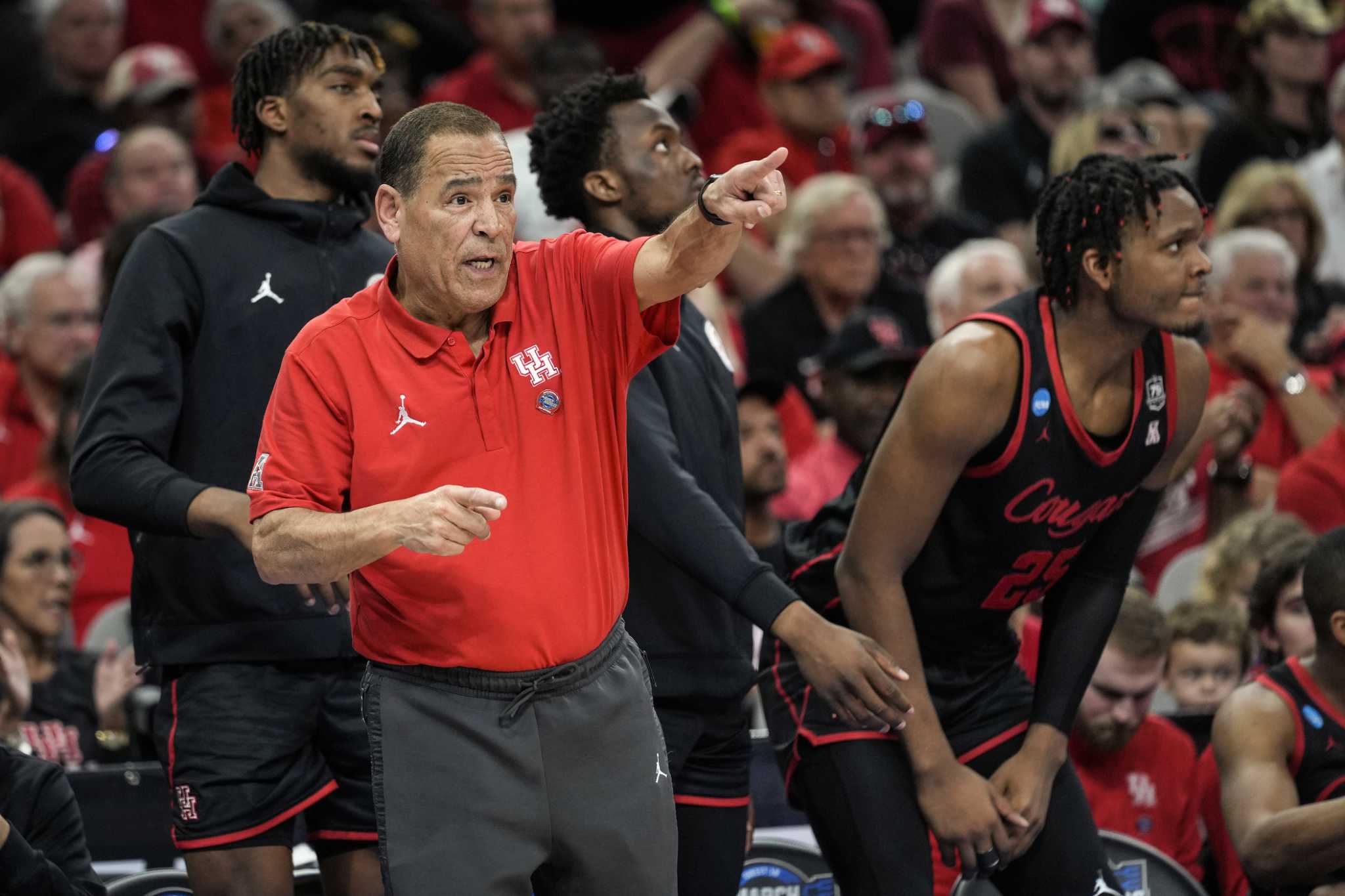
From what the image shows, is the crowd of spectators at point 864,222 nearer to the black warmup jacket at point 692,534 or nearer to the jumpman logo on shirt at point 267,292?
the jumpman logo on shirt at point 267,292

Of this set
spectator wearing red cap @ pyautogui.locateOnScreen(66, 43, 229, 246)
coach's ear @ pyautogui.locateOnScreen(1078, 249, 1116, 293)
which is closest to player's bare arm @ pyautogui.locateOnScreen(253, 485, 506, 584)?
coach's ear @ pyautogui.locateOnScreen(1078, 249, 1116, 293)

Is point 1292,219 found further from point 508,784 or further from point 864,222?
point 508,784

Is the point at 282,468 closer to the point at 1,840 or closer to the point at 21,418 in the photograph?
the point at 1,840

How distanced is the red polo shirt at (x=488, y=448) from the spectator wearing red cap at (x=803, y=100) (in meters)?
5.63

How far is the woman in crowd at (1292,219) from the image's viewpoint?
7.73 metres

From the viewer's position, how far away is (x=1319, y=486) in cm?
626

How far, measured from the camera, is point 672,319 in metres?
2.91

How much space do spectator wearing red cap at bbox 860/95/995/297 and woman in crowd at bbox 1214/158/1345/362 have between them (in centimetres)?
117

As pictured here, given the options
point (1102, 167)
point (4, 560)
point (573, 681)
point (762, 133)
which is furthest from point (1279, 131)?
point (573, 681)

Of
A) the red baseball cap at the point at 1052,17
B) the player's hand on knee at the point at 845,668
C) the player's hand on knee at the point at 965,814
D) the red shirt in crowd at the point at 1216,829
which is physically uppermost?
the red baseball cap at the point at 1052,17

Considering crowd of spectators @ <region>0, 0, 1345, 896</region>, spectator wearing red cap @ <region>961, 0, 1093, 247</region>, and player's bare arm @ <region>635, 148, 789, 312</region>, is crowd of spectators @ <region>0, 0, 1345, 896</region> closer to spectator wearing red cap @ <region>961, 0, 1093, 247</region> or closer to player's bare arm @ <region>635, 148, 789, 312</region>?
spectator wearing red cap @ <region>961, 0, 1093, 247</region>

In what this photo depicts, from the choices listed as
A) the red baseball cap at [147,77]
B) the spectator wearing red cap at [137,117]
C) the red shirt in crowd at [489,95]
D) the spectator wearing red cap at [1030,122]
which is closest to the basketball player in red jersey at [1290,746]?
the spectator wearing red cap at [1030,122]

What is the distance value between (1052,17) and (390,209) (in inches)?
269

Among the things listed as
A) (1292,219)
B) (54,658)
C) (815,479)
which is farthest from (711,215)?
(1292,219)
